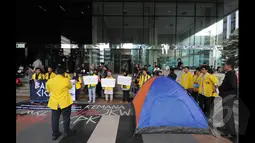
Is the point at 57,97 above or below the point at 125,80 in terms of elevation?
below

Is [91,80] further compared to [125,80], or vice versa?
[125,80]

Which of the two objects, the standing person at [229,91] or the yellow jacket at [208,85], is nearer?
the standing person at [229,91]

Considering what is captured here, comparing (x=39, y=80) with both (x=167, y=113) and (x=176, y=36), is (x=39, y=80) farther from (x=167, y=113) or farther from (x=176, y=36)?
(x=176, y=36)

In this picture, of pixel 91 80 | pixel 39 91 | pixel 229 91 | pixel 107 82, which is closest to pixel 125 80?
pixel 107 82

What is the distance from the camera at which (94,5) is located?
18562 millimetres

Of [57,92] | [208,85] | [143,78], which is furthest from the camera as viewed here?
[143,78]

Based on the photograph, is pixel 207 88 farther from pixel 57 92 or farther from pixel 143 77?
pixel 57 92

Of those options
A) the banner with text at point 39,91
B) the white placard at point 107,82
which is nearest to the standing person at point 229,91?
the white placard at point 107,82

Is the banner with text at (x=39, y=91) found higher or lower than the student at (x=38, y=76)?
lower

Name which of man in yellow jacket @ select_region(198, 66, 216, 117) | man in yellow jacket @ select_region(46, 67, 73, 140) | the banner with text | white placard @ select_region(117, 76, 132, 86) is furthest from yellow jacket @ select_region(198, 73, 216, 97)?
the banner with text

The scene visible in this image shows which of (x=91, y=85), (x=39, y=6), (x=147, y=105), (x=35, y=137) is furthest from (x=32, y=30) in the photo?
(x=147, y=105)

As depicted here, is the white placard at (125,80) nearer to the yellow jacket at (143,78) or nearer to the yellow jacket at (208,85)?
the yellow jacket at (143,78)

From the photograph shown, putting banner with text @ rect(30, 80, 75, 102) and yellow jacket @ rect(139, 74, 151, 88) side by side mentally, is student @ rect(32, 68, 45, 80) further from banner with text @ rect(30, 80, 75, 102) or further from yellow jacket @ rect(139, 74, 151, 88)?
yellow jacket @ rect(139, 74, 151, 88)

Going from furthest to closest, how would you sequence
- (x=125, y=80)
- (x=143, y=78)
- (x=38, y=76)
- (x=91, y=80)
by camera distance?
(x=125, y=80), (x=91, y=80), (x=38, y=76), (x=143, y=78)
